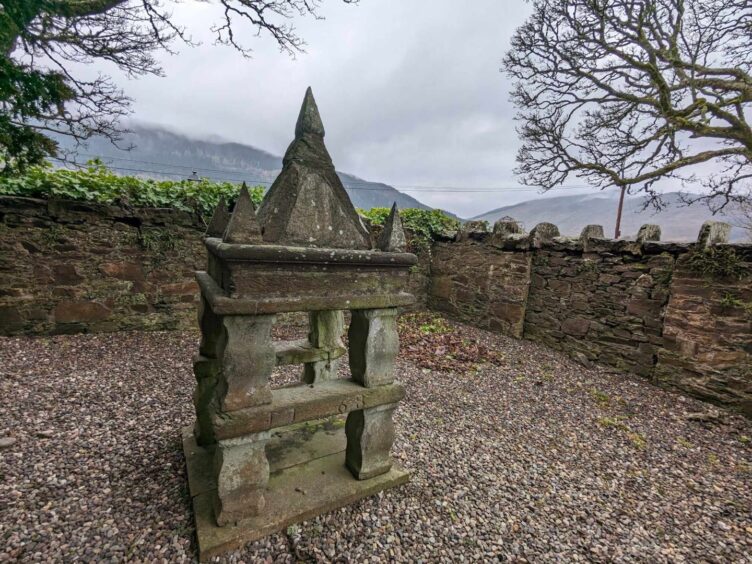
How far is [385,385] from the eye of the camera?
8.34ft

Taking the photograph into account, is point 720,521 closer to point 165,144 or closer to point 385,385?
point 385,385

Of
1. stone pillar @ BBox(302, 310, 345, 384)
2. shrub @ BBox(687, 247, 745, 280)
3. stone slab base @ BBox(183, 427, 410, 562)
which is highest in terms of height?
shrub @ BBox(687, 247, 745, 280)

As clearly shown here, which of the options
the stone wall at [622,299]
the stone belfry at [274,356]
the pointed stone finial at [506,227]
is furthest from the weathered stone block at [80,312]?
the pointed stone finial at [506,227]

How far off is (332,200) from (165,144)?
42.5 metres

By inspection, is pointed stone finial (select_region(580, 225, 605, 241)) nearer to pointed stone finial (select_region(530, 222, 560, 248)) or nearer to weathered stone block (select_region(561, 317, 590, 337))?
pointed stone finial (select_region(530, 222, 560, 248))

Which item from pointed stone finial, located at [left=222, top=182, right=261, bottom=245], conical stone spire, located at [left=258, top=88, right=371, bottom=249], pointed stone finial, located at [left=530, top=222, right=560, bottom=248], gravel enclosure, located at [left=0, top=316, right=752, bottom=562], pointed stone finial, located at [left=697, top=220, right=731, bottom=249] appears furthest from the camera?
pointed stone finial, located at [left=530, top=222, right=560, bottom=248]

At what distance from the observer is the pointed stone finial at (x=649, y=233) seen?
5.48 m

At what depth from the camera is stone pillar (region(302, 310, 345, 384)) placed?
136 inches

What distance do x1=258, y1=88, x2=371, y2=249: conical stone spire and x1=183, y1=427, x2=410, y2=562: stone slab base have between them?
1.75 metres

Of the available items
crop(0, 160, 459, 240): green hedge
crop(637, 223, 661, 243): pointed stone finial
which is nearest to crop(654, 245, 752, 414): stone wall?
crop(637, 223, 661, 243): pointed stone finial

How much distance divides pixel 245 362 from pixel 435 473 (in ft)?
6.42

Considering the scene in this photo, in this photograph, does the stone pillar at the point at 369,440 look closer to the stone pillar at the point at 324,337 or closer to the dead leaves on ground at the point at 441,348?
the stone pillar at the point at 324,337

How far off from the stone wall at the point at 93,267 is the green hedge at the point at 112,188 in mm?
155

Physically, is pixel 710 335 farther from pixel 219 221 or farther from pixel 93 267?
pixel 93 267
